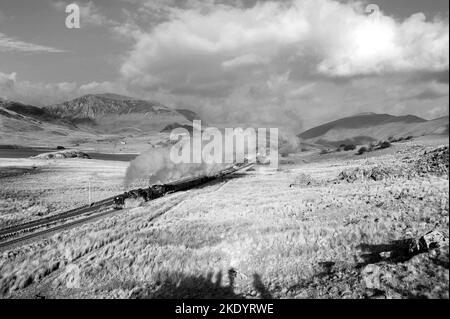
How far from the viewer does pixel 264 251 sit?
89.5 ft

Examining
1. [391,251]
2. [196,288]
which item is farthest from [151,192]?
[391,251]

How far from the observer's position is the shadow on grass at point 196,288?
74.9 ft

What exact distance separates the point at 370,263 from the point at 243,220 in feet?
54.6

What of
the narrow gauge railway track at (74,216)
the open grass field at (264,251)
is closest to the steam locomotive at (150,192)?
the narrow gauge railway track at (74,216)

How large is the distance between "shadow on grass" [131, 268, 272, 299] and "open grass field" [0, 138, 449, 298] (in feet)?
0.24

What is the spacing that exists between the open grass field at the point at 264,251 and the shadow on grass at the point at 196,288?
2.9 inches

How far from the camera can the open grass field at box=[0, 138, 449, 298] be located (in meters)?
20.8

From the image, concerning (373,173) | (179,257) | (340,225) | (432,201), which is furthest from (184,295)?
(373,173)

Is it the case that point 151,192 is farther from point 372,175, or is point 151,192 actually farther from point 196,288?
point 196,288

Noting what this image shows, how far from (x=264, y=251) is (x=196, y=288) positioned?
5.73 meters

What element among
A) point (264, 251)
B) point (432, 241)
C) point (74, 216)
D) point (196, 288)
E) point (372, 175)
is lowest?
point (196, 288)

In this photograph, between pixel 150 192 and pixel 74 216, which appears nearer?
pixel 74 216

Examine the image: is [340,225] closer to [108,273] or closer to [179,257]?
[179,257]
